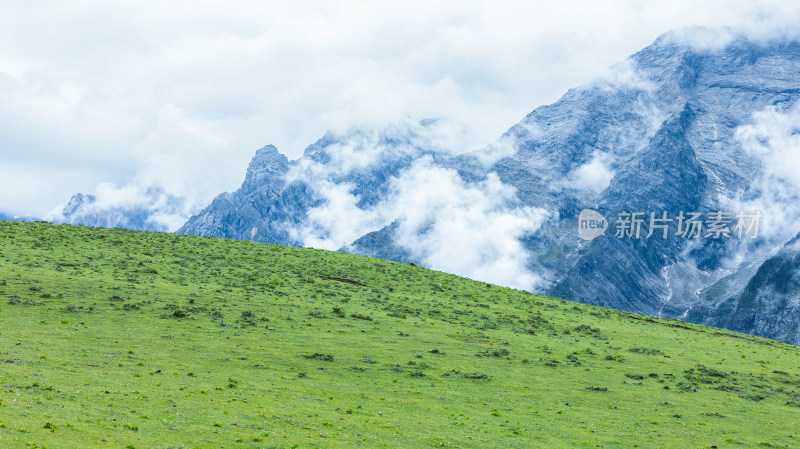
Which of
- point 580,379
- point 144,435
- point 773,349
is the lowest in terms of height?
point 144,435

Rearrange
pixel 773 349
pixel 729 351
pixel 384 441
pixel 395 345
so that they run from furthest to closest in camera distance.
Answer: pixel 773 349 → pixel 729 351 → pixel 395 345 → pixel 384 441

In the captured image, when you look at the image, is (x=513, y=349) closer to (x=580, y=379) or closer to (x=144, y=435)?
(x=580, y=379)

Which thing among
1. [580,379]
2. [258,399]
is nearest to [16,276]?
[258,399]

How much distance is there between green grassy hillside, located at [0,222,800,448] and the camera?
108 ft

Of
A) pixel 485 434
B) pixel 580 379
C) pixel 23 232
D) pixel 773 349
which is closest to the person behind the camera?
pixel 485 434

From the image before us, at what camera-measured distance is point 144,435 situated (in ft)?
94.9

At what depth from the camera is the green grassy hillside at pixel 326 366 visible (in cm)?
3284

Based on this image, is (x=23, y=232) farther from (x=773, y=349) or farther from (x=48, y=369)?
(x=773, y=349)

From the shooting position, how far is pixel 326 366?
4622cm

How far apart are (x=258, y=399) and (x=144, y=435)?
8895mm

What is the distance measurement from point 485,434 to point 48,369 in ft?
85.7

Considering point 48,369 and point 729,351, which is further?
point 729,351

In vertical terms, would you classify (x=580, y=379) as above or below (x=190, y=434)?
above

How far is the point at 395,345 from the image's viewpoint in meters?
53.8
